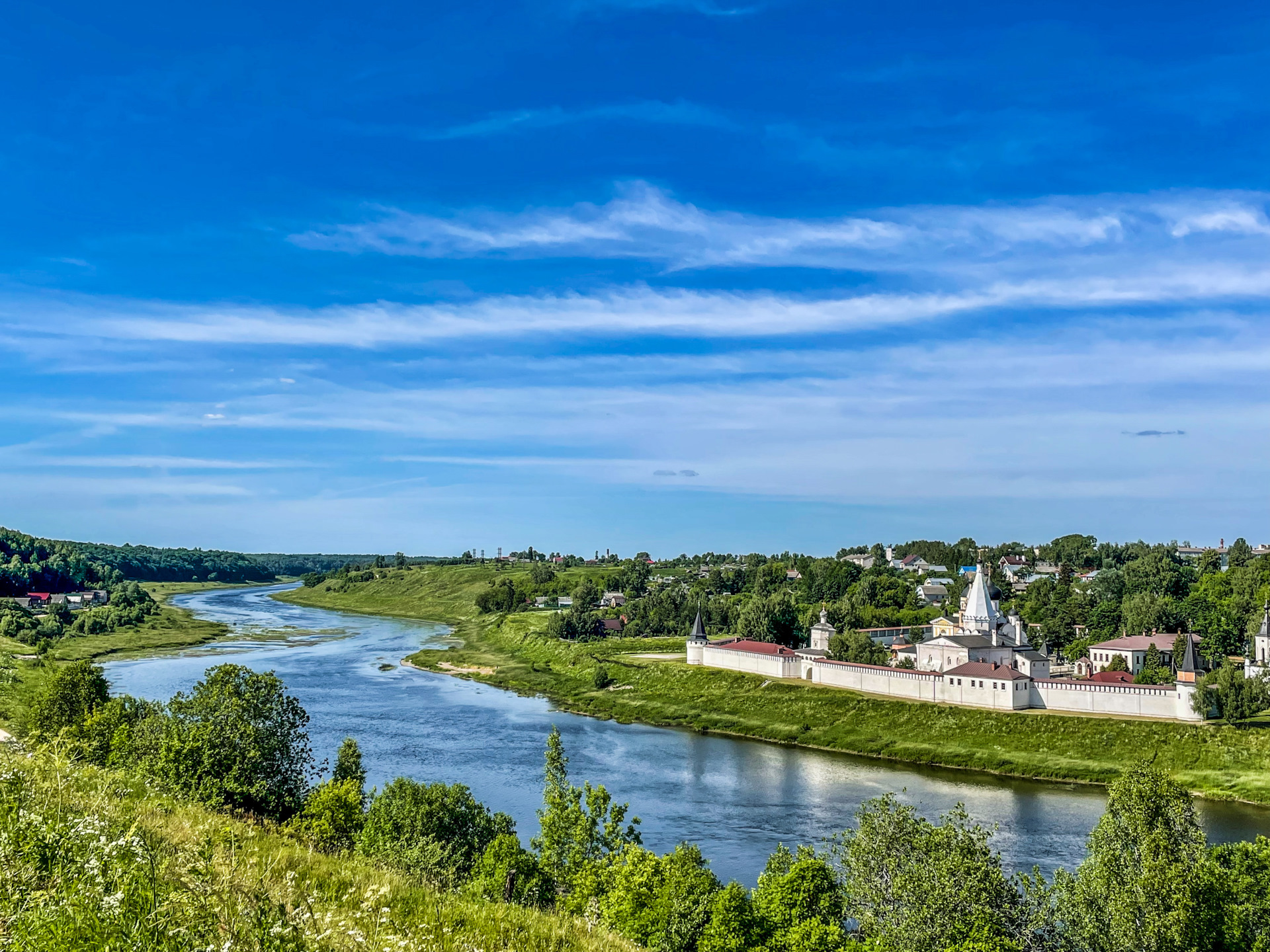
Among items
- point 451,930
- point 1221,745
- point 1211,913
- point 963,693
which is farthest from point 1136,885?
point 963,693

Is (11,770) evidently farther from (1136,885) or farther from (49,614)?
(49,614)

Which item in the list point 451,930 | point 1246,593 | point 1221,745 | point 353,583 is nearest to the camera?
point 451,930

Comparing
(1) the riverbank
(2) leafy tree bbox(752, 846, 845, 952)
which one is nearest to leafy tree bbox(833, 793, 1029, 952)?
(2) leafy tree bbox(752, 846, 845, 952)

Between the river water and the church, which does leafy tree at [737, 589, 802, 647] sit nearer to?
the church

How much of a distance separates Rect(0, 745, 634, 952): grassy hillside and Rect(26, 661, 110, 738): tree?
27469mm

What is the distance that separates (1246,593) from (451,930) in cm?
8526

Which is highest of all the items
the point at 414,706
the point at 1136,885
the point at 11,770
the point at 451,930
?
the point at 11,770

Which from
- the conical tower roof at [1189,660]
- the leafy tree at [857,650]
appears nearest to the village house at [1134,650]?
the conical tower roof at [1189,660]

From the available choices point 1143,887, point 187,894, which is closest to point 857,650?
point 1143,887

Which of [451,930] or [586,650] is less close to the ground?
[451,930]

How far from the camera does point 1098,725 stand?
50.8 meters

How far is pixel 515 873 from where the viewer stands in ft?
70.0

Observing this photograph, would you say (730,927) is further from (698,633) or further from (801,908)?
(698,633)

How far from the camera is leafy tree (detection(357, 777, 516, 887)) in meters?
21.8
